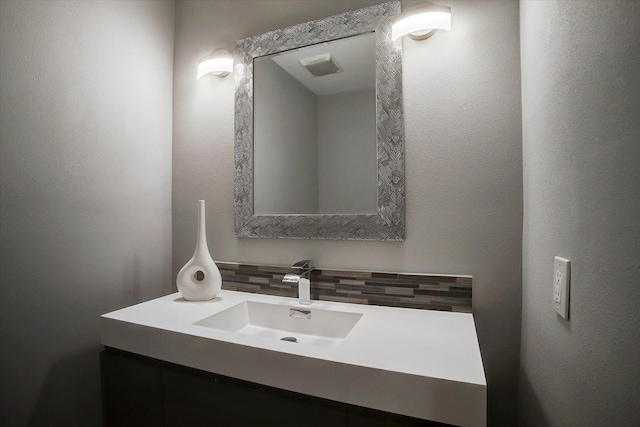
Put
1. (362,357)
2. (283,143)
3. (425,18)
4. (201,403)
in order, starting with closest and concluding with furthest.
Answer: (362,357)
(201,403)
(425,18)
(283,143)

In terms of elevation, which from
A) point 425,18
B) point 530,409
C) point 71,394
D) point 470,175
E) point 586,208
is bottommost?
point 71,394

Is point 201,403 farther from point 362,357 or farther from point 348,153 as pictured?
point 348,153

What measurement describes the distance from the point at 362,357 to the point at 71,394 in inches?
45.6

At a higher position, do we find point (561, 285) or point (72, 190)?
point (72, 190)

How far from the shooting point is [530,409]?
86 centimetres

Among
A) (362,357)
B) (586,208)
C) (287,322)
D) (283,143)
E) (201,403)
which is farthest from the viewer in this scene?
(283,143)

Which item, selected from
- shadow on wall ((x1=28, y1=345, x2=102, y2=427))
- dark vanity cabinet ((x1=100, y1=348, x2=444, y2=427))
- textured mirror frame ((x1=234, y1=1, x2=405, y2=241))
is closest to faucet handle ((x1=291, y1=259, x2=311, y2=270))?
textured mirror frame ((x1=234, y1=1, x2=405, y2=241))

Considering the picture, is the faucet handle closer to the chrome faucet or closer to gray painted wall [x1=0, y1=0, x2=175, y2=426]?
the chrome faucet

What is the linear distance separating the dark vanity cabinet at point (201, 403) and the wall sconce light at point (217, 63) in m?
1.20

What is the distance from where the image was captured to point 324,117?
4.05ft

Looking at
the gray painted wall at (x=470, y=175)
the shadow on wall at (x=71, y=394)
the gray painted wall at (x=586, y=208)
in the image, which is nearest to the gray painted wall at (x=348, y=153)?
the gray painted wall at (x=470, y=175)

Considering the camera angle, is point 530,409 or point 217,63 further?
point 217,63

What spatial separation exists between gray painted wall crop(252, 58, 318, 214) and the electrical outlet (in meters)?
0.81

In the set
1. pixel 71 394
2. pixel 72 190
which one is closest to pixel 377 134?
pixel 72 190
